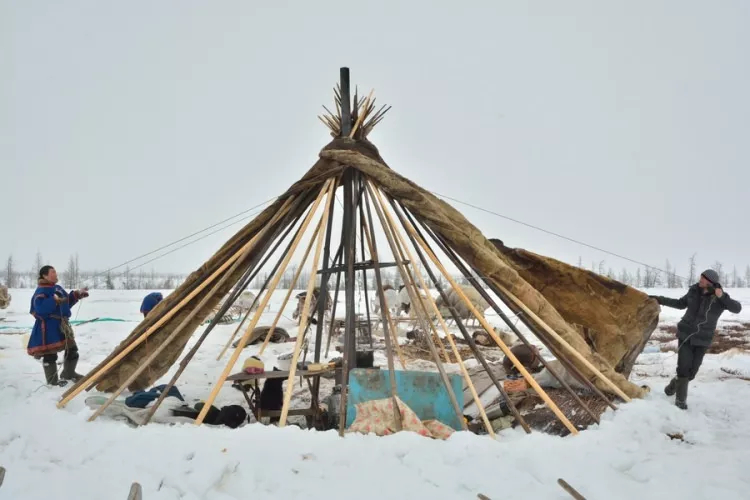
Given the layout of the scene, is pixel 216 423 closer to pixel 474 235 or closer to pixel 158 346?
pixel 158 346

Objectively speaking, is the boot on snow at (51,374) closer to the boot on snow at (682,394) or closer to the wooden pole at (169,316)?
the wooden pole at (169,316)

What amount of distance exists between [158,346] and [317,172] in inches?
92.1

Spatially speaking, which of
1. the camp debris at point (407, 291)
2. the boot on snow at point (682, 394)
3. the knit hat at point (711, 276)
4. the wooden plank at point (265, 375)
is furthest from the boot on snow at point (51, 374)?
the knit hat at point (711, 276)

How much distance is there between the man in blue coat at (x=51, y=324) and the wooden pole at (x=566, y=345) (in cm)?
449

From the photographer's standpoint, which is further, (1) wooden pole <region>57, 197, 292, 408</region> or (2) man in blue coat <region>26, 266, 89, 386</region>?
(2) man in blue coat <region>26, 266, 89, 386</region>

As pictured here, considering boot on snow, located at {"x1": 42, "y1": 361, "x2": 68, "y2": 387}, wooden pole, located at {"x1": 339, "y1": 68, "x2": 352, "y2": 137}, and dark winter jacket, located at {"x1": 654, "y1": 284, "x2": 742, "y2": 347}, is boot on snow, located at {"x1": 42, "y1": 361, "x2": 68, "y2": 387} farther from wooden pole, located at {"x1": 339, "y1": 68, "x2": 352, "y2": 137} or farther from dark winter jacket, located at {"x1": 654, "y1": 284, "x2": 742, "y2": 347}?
dark winter jacket, located at {"x1": 654, "y1": 284, "x2": 742, "y2": 347}

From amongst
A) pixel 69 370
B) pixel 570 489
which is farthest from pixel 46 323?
pixel 570 489

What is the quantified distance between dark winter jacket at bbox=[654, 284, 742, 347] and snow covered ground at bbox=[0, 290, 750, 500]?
730mm

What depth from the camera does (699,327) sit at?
429cm

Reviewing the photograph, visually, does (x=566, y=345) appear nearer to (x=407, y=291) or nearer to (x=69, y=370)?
(x=407, y=291)

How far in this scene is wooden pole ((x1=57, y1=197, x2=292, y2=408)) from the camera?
404 centimetres

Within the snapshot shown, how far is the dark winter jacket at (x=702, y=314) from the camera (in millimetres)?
4254

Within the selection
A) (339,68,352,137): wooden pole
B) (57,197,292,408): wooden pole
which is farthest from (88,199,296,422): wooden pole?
(339,68,352,137): wooden pole

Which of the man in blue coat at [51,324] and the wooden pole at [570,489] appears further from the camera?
the man in blue coat at [51,324]
